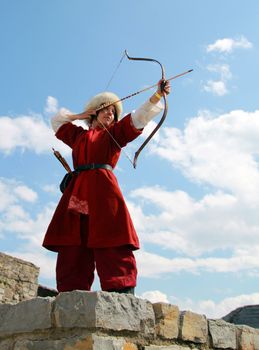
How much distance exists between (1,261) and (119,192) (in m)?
5.31

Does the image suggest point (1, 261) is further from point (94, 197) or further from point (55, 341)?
point (55, 341)

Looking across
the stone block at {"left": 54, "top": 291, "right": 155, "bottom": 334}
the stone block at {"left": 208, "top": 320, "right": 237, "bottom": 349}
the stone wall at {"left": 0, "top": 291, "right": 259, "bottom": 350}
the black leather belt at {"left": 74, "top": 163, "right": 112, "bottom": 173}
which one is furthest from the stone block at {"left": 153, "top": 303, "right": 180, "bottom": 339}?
the black leather belt at {"left": 74, "top": 163, "right": 112, "bottom": 173}

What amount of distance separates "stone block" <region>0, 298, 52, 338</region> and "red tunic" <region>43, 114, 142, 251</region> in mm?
586

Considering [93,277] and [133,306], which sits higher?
[93,277]

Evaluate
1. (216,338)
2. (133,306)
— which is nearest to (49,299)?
(133,306)

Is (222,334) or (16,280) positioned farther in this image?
(16,280)

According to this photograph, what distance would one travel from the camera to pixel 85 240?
362 cm

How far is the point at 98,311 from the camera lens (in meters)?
2.75

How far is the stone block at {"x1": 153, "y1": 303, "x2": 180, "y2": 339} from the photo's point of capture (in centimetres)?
317

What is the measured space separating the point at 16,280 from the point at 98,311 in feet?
20.2

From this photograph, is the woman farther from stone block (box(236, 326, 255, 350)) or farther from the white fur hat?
stone block (box(236, 326, 255, 350))

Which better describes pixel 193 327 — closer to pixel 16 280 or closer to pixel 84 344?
pixel 84 344

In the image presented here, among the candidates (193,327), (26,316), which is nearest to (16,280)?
(193,327)

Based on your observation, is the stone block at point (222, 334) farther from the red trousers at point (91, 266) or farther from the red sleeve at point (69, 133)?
the red sleeve at point (69, 133)
